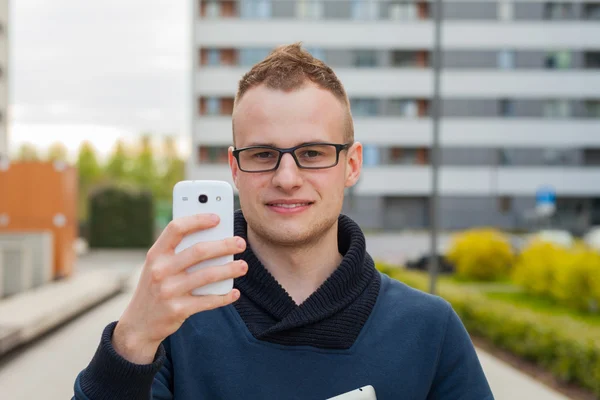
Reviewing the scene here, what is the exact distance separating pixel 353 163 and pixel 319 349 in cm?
61

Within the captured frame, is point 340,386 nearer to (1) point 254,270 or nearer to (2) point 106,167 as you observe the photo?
(1) point 254,270

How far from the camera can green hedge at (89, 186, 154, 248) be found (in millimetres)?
31000

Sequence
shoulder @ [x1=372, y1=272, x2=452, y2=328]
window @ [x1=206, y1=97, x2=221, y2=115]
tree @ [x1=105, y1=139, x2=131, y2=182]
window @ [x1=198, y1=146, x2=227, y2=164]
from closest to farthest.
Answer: shoulder @ [x1=372, y1=272, x2=452, y2=328]
window @ [x1=198, y1=146, x2=227, y2=164]
window @ [x1=206, y1=97, x2=221, y2=115]
tree @ [x1=105, y1=139, x2=131, y2=182]

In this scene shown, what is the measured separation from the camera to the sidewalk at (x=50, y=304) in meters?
9.55

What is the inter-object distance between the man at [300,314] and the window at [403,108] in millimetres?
39906

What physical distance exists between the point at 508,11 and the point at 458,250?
87.0 ft

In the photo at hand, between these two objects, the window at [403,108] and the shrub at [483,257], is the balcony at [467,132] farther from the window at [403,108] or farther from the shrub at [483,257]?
the shrub at [483,257]

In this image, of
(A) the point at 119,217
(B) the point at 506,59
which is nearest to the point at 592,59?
(B) the point at 506,59

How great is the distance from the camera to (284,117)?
1922 millimetres

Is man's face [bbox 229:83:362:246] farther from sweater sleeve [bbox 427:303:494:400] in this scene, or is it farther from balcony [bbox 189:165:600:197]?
balcony [bbox 189:165:600:197]

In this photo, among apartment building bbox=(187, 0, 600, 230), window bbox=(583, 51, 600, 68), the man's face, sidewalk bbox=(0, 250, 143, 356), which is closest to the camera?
the man's face

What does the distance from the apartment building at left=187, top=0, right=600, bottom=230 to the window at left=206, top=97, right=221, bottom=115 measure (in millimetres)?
531

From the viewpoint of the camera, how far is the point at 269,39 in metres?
40.5

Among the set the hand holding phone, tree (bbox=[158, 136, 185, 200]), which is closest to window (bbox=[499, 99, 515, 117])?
tree (bbox=[158, 136, 185, 200])
